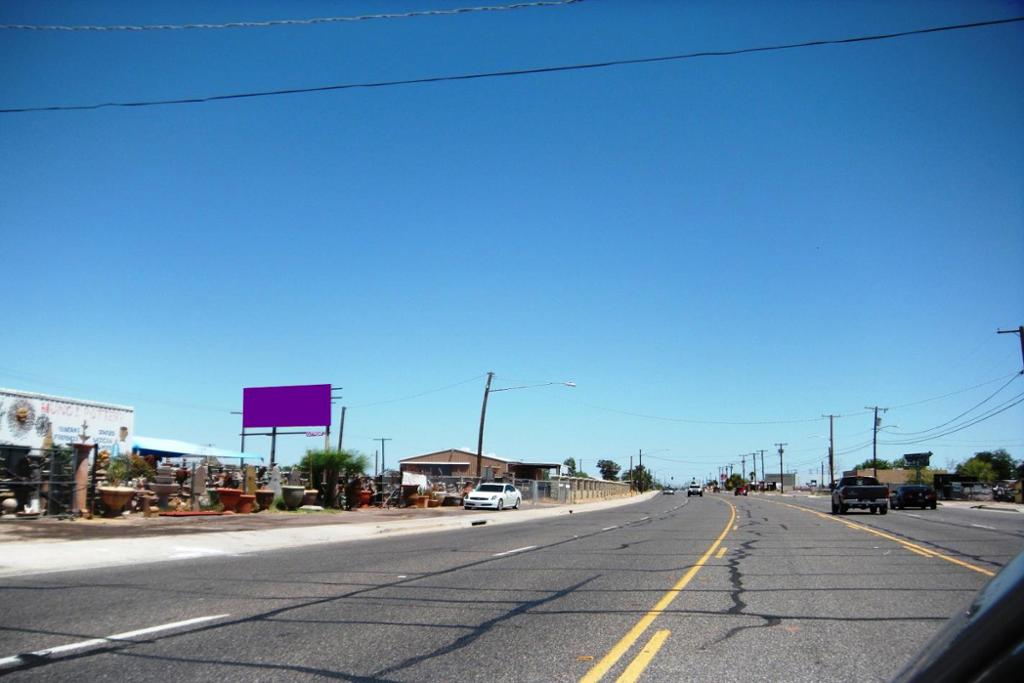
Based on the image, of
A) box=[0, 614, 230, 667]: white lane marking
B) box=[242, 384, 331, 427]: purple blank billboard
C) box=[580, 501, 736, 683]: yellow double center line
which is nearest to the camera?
box=[580, 501, 736, 683]: yellow double center line

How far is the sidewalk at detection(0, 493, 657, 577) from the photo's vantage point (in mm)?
14664

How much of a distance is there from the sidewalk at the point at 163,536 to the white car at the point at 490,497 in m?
14.9

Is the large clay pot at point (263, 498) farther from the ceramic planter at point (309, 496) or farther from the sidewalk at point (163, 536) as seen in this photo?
the ceramic planter at point (309, 496)

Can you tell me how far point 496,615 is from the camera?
30.5 feet

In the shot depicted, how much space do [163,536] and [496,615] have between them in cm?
1258

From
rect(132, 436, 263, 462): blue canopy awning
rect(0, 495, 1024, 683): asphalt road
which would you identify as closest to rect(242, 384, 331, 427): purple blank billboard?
rect(132, 436, 263, 462): blue canopy awning

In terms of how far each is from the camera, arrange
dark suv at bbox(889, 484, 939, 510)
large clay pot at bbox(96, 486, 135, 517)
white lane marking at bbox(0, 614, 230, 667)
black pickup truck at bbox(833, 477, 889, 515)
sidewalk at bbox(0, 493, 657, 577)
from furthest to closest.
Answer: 1. dark suv at bbox(889, 484, 939, 510)
2. black pickup truck at bbox(833, 477, 889, 515)
3. large clay pot at bbox(96, 486, 135, 517)
4. sidewalk at bbox(0, 493, 657, 577)
5. white lane marking at bbox(0, 614, 230, 667)

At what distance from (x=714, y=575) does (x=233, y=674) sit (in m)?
8.66

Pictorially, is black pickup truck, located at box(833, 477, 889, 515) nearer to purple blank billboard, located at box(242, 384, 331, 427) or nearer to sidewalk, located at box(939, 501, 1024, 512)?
sidewalk, located at box(939, 501, 1024, 512)

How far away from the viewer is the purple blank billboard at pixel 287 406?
4584 centimetres

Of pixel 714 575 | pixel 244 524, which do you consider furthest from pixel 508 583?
pixel 244 524

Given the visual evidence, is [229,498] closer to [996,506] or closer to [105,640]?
[105,640]

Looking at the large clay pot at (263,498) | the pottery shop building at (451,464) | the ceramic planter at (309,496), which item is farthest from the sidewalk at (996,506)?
the pottery shop building at (451,464)

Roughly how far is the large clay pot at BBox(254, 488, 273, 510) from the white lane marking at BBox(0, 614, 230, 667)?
72.4 feet
